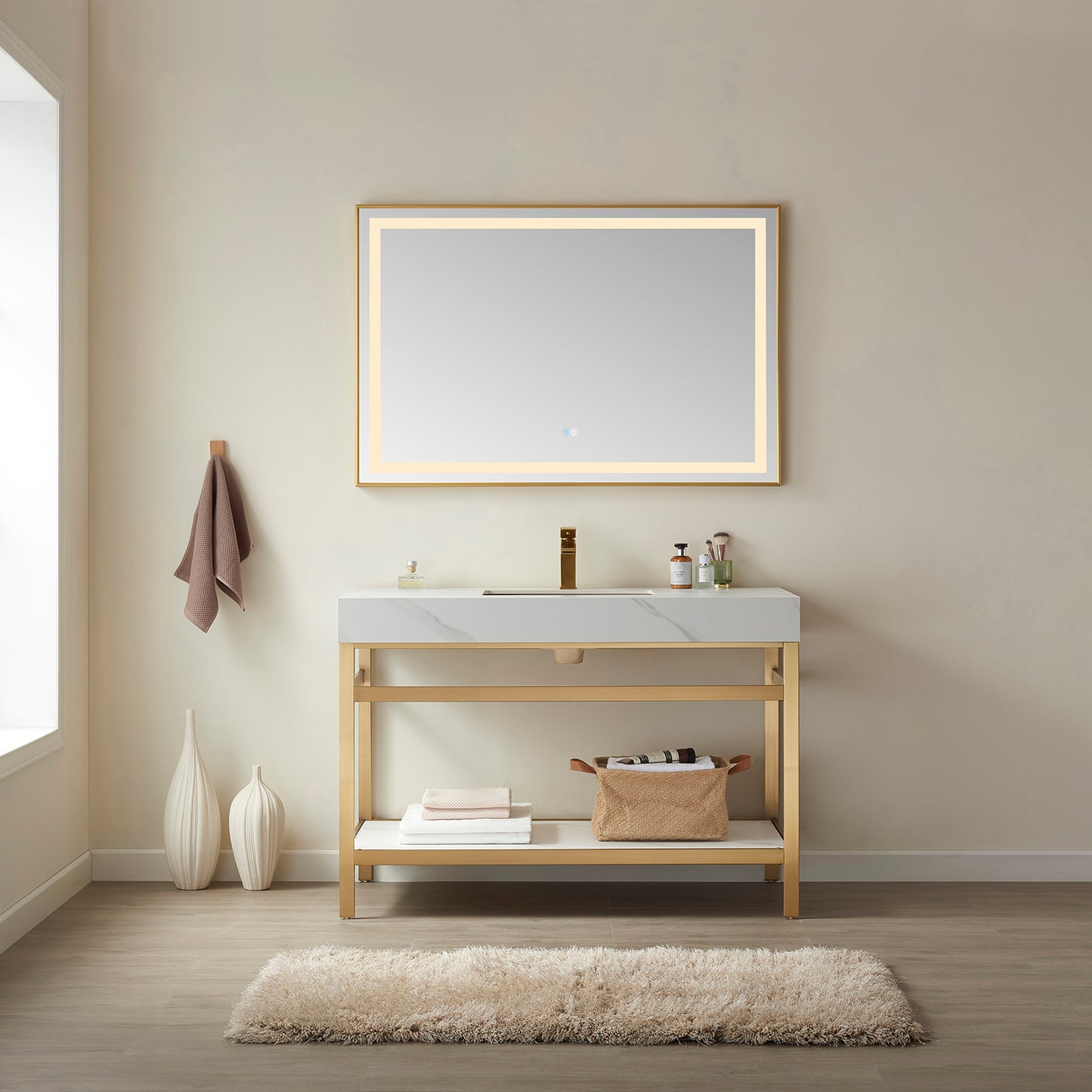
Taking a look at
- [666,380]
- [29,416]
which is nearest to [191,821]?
[29,416]

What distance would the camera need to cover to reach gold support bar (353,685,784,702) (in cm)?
273

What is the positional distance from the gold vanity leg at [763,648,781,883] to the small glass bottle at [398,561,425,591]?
1101 millimetres

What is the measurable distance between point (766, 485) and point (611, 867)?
4.22 feet

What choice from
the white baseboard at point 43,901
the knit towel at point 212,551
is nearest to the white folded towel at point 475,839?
the knit towel at point 212,551

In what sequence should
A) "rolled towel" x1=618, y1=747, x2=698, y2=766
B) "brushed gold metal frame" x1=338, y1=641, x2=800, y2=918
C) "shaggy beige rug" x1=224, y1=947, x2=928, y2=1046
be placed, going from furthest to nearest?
1. "rolled towel" x1=618, y1=747, x2=698, y2=766
2. "brushed gold metal frame" x1=338, y1=641, x2=800, y2=918
3. "shaggy beige rug" x1=224, y1=947, x2=928, y2=1046

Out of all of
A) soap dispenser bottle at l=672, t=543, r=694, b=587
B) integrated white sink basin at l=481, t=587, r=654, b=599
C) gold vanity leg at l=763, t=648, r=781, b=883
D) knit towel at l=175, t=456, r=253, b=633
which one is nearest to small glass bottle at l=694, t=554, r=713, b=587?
soap dispenser bottle at l=672, t=543, r=694, b=587

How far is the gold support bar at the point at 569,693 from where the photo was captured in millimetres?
2734

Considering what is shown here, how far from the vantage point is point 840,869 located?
3.09m

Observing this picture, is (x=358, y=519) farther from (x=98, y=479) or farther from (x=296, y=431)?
(x=98, y=479)

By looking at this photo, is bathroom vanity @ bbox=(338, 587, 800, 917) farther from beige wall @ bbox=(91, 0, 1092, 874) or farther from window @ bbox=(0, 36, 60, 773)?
window @ bbox=(0, 36, 60, 773)

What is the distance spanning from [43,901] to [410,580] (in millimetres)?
1362

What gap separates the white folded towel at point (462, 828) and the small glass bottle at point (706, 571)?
2.87 feet

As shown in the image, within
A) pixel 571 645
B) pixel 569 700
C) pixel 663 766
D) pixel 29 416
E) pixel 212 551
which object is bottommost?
pixel 663 766

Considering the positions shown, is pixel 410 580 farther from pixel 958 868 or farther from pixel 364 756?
pixel 958 868
